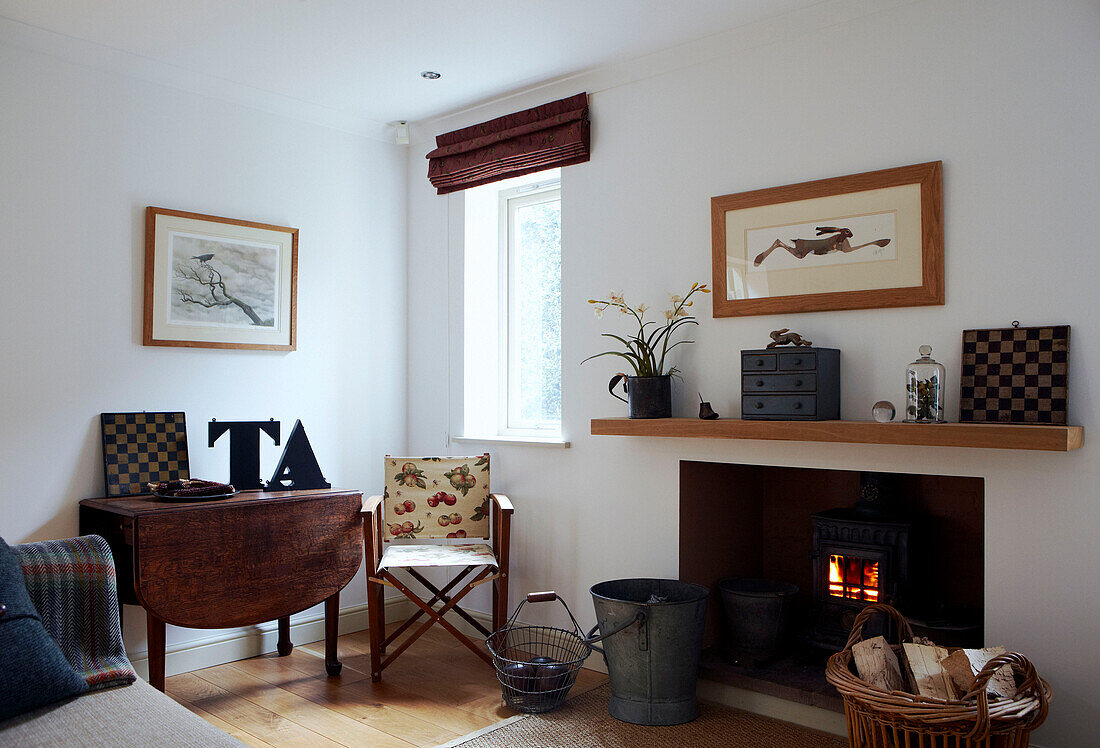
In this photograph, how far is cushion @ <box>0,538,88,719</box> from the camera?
1.77m

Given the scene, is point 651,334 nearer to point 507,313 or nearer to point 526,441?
point 526,441

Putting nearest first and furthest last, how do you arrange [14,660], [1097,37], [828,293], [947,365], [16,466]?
[14,660]
[1097,37]
[947,365]
[828,293]
[16,466]

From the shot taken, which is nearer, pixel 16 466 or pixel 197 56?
pixel 16 466

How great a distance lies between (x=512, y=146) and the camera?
376cm

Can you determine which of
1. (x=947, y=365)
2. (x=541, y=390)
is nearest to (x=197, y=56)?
(x=541, y=390)

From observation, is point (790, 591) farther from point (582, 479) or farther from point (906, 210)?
point (906, 210)

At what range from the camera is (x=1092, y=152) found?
7.77ft

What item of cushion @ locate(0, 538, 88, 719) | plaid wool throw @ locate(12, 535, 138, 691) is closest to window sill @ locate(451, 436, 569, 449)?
plaid wool throw @ locate(12, 535, 138, 691)

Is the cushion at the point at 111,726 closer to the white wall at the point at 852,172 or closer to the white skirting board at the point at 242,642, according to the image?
the white skirting board at the point at 242,642

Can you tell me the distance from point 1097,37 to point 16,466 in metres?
3.78

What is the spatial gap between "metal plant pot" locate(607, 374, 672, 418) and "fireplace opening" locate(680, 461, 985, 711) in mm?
237

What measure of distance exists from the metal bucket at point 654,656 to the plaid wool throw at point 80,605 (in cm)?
152

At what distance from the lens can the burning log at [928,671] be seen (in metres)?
2.21

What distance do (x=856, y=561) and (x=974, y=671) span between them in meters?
0.72
